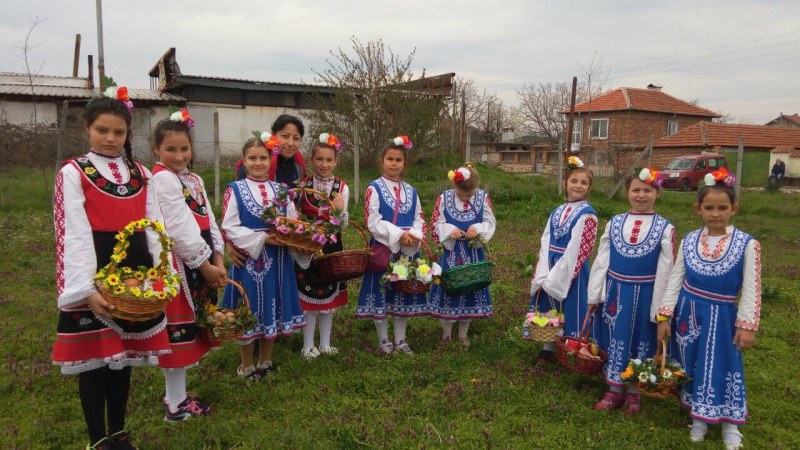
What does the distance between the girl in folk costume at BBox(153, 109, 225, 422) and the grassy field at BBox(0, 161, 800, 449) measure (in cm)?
33

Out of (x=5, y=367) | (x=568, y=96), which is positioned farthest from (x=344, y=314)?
(x=568, y=96)

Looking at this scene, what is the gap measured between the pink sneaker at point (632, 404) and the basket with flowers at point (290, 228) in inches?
97.4

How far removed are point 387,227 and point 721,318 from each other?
252cm

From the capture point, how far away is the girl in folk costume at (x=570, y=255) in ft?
14.5

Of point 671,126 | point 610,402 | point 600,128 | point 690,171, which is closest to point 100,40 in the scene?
point 610,402

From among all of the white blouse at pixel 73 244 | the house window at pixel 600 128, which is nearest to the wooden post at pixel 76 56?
the white blouse at pixel 73 244

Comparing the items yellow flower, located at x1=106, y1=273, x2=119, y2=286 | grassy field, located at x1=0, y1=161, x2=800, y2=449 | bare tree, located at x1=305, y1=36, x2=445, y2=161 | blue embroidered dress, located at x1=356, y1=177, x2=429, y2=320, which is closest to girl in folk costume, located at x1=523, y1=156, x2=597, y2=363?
grassy field, located at x1=0, y1=161, x2=800, y2=449

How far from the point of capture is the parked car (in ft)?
73.5

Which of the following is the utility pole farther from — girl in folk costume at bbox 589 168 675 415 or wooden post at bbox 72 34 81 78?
girl in folk costume at bbox 589 168 675 415

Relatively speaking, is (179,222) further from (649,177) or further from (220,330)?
(649,177)

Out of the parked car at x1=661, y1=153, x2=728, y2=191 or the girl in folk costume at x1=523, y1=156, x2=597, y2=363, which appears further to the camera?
the parked car at x1=661, y1=153, x2=728, y2=191

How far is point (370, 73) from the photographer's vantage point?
16.8 m

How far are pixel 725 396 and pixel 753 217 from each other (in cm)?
1217

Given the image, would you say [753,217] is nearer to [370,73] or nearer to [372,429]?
[370,73]
